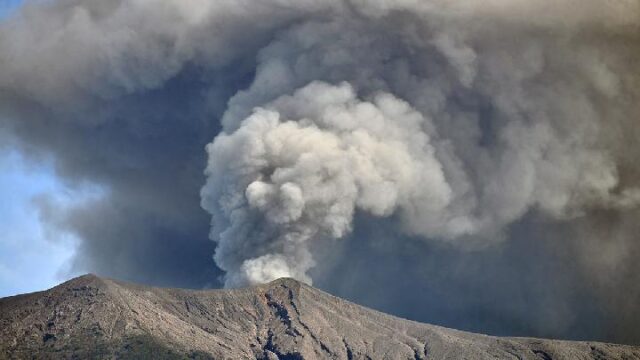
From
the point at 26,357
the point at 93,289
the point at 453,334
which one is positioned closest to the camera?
the point at 26,357

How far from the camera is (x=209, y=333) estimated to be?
15475 centimetres

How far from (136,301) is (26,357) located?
1960 centimetres

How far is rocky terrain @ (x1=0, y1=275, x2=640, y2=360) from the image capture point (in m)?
146

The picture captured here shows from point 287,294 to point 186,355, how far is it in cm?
2059

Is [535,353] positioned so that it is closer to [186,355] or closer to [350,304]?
[350,304]

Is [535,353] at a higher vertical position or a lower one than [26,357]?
higher

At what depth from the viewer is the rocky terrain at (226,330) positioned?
146 m

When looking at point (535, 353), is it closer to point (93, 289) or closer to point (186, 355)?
point (186, 355)

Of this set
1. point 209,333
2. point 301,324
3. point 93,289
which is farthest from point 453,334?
point 93,289

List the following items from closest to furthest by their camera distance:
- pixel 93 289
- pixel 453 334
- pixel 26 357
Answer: pixel 26 357 → pixel 93 289 → pixel 453 334

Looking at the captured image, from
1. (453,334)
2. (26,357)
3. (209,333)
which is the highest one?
(453,334)

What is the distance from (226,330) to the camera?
156625mm

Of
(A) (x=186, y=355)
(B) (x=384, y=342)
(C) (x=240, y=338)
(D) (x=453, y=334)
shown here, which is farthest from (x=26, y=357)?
(D) (x=453, y=334)

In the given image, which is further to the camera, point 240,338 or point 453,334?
point 453,334
